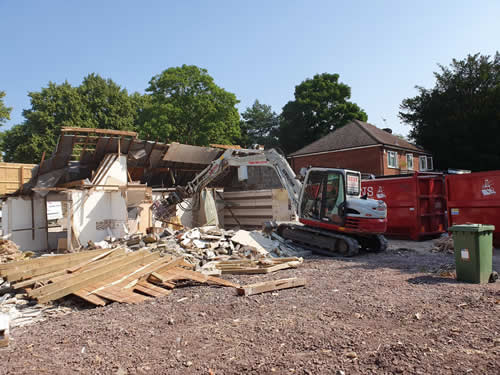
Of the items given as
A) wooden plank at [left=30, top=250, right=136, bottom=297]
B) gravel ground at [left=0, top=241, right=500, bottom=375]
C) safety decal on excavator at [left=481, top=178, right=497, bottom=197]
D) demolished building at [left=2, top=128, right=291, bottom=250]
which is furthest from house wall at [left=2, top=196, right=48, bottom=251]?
safety decal on excavator at [left=481, top=178, right=497, bottom=197]

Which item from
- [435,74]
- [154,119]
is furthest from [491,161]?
[154,119]

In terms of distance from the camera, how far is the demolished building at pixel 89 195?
42.3 ft

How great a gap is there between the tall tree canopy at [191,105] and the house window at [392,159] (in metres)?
15.1

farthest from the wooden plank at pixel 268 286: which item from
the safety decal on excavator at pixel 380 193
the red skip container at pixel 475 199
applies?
the safety decal on excavator at pixel 380 193

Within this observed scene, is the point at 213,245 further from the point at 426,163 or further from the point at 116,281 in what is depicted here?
the point at 426,163

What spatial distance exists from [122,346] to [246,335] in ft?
4.93

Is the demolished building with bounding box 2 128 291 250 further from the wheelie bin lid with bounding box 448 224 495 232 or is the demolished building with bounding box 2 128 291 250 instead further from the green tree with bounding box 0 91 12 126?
the green tree with bounding box 0 91 12 126

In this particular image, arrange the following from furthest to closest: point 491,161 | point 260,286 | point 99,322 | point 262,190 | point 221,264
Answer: point 491,161
point 262,190
point 221,264
point 260,286
point 99,322

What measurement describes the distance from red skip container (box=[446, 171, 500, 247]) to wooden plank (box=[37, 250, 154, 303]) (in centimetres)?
1024

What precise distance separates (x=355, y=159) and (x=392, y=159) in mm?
3138

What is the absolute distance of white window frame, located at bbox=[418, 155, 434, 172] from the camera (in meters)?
35.4

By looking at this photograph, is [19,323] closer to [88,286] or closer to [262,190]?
[88,286]

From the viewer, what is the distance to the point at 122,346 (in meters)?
4.53

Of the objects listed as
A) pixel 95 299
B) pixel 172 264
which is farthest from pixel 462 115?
pixel 95 299
